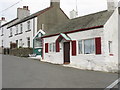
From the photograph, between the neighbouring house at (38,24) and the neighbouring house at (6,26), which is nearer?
the neighbouring house at (38,24)

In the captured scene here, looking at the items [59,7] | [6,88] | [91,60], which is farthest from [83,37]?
[59,7]

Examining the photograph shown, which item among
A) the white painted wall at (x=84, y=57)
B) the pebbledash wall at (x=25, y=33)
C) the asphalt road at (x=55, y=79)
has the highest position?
the pebbledash wall at (x=25, y=33)

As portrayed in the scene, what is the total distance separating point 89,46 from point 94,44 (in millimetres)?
689

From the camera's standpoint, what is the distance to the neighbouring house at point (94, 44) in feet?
45.2

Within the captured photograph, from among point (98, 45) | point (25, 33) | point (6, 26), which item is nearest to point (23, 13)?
point (6, 26)

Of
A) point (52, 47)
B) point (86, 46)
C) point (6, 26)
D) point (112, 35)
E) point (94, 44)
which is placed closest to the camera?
point (94, 44)

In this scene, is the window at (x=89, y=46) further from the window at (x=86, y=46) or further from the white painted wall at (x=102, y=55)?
the white painted wall at (x=102, y=55)

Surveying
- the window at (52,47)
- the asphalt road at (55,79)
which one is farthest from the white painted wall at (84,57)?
the asphalt road at (55,79)

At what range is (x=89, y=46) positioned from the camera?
1498 centimetres

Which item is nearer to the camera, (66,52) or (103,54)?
(103,54)

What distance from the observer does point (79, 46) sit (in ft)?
52.6

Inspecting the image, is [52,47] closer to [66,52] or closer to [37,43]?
[66,52]

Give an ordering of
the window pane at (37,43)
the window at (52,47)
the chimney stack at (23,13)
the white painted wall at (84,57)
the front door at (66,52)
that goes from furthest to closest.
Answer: the chimney stack at (23,13)
the window pane at (37,43)
the window at (52,47)
the front door at (66,52)
the white painted wall at (84,57)

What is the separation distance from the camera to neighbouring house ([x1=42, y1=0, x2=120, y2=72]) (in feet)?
45.2
